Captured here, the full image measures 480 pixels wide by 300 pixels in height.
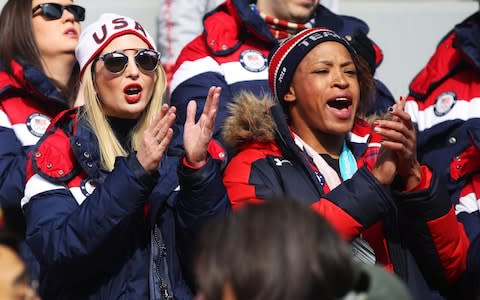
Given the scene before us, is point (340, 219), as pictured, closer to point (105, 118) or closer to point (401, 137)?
point (401, 137)

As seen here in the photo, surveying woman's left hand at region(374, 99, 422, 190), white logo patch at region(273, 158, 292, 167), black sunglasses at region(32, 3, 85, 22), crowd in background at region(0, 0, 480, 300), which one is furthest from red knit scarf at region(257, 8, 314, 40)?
woman's left hand at region(374, 99, 422, 190)

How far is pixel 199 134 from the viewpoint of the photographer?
13.1 ft

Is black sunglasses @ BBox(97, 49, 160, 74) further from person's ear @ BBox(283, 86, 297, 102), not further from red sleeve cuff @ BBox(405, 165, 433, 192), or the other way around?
red sleeve cuff @ BBox(405, 165, 433, 192)

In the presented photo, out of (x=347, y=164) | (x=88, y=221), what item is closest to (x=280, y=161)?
(x=347, y=164)

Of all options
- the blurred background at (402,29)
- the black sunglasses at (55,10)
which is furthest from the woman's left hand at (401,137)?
the blurred background at (402,29)

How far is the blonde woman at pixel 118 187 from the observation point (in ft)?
13.1

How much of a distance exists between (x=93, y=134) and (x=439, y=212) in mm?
1329

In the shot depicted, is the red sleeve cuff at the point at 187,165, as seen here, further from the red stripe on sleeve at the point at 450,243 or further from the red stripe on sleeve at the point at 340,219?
the red stripe on sleeve at the point at 450,243

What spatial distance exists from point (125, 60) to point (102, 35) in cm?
17

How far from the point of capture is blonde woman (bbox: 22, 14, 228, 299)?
3.98m

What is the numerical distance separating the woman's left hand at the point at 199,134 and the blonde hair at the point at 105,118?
42cm

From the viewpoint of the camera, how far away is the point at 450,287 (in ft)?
14.5

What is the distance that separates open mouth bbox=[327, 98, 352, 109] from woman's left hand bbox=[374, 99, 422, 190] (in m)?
0.36

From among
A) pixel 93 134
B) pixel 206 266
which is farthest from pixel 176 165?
pixel 206 266
